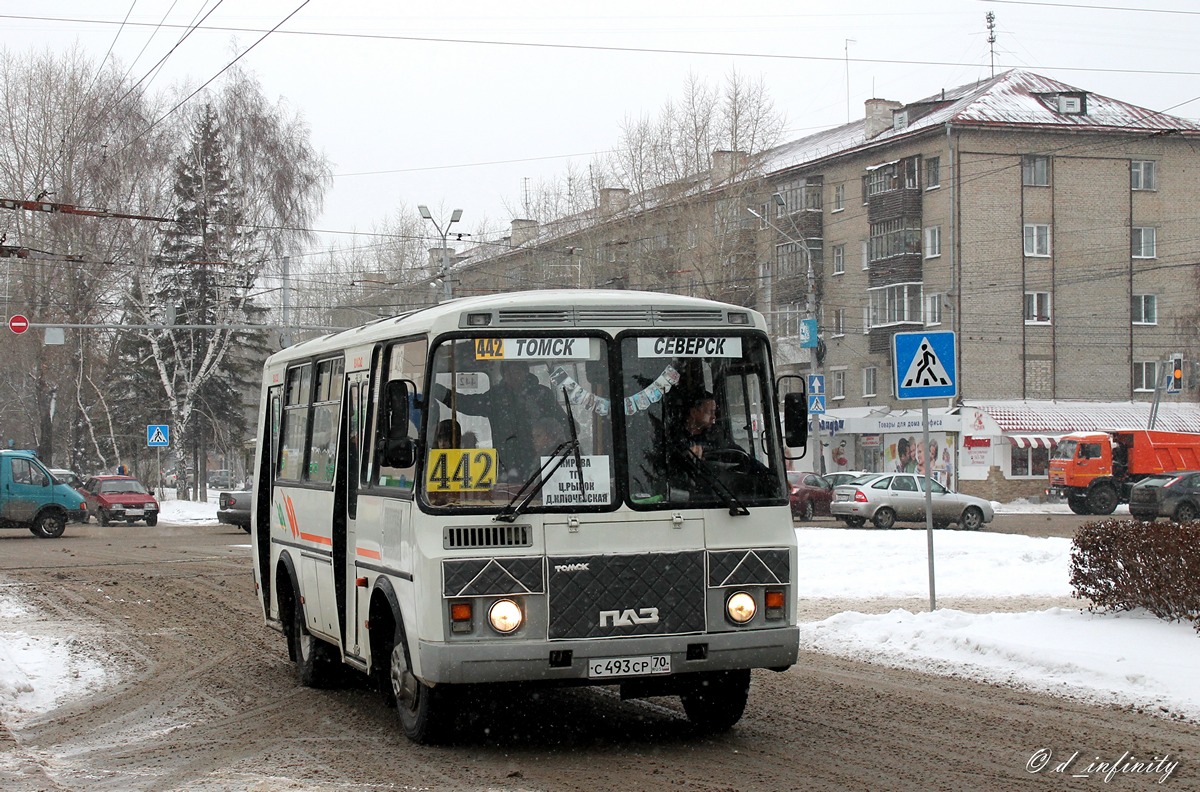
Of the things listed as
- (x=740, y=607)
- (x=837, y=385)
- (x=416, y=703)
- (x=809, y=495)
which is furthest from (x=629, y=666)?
(x=837, y=385)

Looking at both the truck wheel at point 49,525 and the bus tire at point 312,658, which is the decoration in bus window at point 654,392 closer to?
the bus tire at point 312,658

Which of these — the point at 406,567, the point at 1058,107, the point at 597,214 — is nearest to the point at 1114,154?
the point at 1058,107

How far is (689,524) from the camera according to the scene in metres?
8.16

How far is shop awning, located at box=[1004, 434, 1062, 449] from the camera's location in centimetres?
5378

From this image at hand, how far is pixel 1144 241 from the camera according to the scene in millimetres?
58062

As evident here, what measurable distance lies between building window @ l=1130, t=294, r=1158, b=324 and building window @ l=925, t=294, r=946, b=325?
8254mm

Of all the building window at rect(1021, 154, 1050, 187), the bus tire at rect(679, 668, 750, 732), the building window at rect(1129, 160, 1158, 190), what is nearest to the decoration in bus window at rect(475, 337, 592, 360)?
the bus tire at rect(679, 668, 750, 732)

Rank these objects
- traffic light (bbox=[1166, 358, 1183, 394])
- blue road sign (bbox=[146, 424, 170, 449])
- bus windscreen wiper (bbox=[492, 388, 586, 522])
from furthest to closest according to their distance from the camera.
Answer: traffic light (bbox=[1166, 358, 1183, 394]) → blue road sign (bbox=[146, 424, 170, 449]) → bus windscreen wiper (bbox=[492, 388, 586, 522])

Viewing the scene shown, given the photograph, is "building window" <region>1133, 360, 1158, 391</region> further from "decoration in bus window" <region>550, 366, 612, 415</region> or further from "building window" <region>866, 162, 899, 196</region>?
"decoration in bus window" <region>550, 366, 612, 415</region>

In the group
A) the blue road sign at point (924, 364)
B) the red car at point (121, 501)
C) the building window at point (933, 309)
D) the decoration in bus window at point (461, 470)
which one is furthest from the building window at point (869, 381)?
the decoration in bus window at point (461, 470)

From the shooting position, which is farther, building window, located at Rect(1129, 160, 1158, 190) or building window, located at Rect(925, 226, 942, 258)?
building window, located at Rect(1129, 160, 1158, 190)

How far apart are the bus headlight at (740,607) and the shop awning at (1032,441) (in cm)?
4774

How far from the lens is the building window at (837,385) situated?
201 ft

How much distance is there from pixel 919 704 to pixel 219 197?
46.2m
